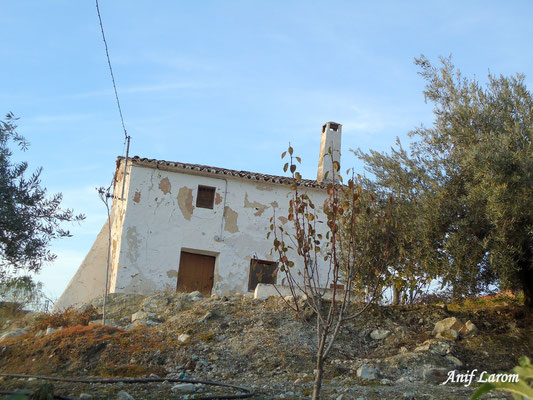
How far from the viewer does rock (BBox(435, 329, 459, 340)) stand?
12164 mm

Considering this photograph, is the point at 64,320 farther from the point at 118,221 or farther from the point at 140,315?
the point at 118,221

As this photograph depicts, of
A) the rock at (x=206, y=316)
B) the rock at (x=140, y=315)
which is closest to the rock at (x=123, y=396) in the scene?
the rock at (x=206, y=316)

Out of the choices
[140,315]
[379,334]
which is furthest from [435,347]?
[140,315]

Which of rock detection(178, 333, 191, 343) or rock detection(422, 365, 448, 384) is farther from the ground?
rock detection(178, 333, 191, 343)

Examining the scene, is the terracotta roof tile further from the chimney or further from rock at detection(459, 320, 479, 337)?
rock at detection(459, 320, 479, 337)

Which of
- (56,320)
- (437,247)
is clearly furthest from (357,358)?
(56,320)

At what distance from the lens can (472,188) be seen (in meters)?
11.5

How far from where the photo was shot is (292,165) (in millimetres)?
6895

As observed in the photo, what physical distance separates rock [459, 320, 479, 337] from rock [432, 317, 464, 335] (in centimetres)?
9

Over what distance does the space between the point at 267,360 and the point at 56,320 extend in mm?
6377

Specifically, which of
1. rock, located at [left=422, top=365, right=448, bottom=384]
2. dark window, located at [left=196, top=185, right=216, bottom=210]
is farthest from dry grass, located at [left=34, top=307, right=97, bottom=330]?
rock, located at [left=422, top=365, right=448, bottom=384]

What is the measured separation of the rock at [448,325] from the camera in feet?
41.0

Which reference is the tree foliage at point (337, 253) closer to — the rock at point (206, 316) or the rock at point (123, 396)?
the rock at point (206, 316)

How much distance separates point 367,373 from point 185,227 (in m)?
12.1
